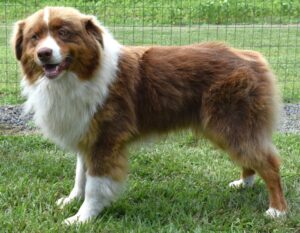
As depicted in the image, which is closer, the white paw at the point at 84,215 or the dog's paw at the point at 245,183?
the white paw at the point at 84,215

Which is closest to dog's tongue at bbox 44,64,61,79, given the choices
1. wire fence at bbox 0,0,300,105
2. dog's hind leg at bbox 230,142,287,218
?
dog's hind leg at bbox 230,142,287,218

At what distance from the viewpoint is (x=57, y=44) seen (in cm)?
367

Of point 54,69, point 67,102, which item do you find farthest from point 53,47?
point 67,102

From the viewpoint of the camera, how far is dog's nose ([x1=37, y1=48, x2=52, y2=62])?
3.57 meters

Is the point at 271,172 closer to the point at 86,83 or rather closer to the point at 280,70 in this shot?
the point at 86,83

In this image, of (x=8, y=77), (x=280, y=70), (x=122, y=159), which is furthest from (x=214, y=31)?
(x=122, y=159)

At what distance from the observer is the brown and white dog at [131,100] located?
3945mm

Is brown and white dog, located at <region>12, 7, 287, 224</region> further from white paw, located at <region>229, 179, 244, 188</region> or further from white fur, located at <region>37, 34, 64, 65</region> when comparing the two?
white paw, located at <region>229, 179, 244, 188</region>

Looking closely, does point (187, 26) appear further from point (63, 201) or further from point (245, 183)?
point (63, 201)

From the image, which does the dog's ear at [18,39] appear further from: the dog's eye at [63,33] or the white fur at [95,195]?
the white fur at [95,195]

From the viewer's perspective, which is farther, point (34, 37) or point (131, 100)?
point (131, 100)

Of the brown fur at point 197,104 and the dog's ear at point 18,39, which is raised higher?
the dog's ear at point 18,39

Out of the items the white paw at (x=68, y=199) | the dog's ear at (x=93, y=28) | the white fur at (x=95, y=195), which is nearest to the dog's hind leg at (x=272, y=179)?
the white fur at (x=95, y=195)

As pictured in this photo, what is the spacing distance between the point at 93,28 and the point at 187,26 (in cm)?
698
